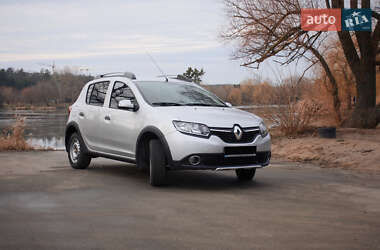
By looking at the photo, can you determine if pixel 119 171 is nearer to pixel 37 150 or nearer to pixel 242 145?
pixel 242 145

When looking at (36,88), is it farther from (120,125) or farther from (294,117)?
(120,125)

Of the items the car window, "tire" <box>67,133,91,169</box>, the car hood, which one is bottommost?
"tire" <box>67,133,91,169</box>

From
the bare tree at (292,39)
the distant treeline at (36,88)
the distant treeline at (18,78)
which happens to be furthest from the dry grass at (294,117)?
the distant treeline at (18,78)

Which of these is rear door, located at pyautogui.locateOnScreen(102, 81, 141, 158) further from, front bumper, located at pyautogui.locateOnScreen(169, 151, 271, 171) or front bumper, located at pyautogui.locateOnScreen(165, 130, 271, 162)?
front bumper, located at pyautogui.locateOnScreen(169, 151, 271, 171)

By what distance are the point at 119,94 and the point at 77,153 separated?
1.91 meters

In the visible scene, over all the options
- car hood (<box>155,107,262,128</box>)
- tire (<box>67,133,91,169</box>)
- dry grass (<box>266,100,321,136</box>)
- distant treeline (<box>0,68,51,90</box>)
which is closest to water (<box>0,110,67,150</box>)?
tire (<box>67,133,91,169</box>)

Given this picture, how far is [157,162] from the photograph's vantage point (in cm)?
750

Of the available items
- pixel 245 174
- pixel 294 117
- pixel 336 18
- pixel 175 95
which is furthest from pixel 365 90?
pixel 175 95

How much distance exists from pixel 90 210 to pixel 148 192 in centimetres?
143

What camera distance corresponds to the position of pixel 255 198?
6.95 meters

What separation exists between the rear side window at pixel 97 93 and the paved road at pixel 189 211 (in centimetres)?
136

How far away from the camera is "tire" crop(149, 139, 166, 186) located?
7504mm

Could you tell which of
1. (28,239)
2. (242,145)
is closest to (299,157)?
(242,145)

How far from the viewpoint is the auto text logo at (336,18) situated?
57.9 ft
